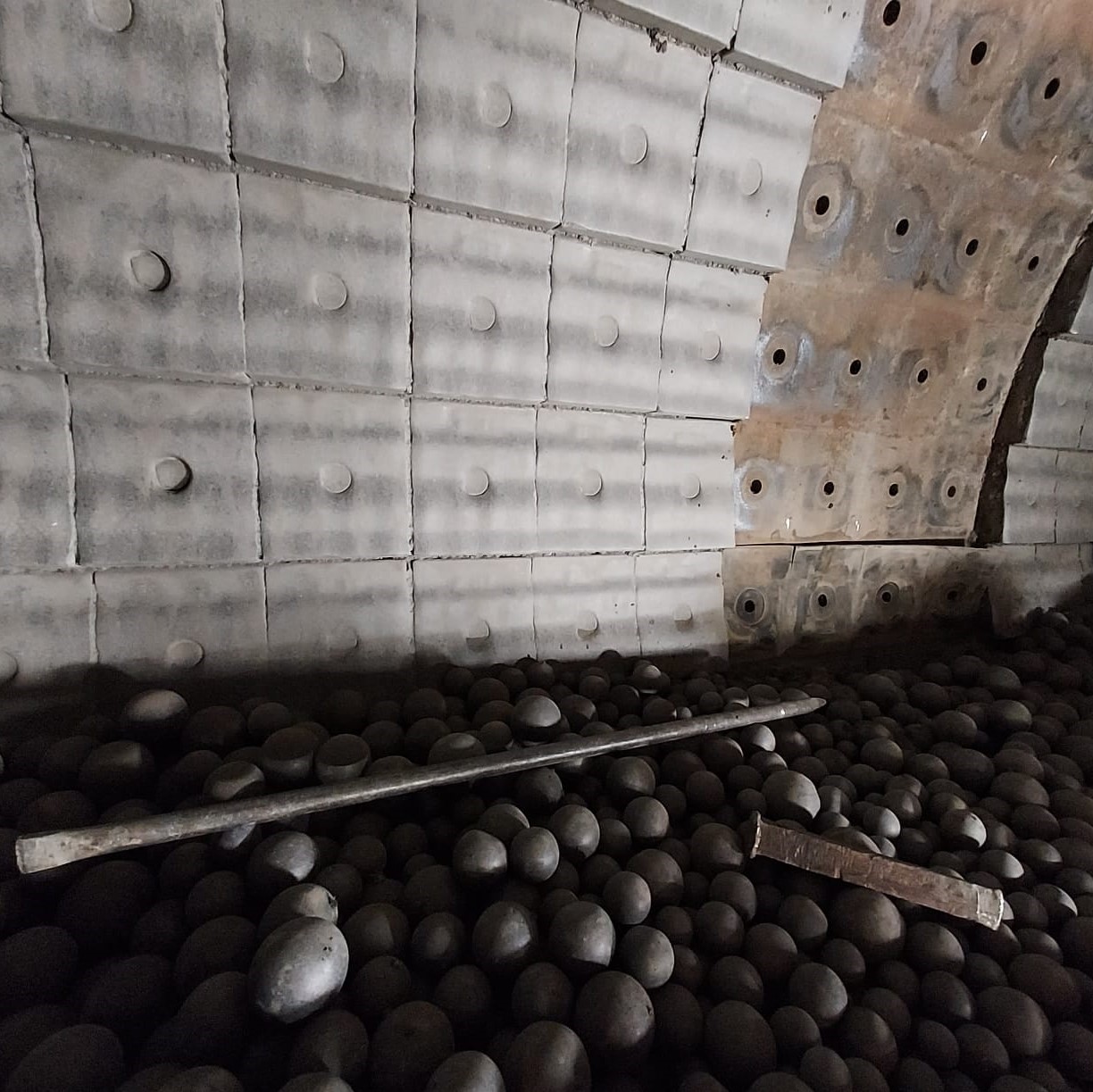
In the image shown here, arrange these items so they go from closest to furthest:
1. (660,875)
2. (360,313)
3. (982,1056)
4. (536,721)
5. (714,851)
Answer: (982,1056), (660,875), (714,851), (536,721), (360,313)

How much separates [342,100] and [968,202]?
2431mm

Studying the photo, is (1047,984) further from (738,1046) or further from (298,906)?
(298,906)

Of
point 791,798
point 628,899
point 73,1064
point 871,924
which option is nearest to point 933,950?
point 871,924

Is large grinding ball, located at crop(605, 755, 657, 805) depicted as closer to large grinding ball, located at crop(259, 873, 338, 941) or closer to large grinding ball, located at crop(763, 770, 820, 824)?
large grinding ball, located at crop(763, 770, 820, 824)

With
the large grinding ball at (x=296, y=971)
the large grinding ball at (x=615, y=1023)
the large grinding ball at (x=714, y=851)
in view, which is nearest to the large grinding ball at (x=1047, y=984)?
the large grinding ball at (x=714, y=851)

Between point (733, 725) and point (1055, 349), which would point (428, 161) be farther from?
point (1055, 349)

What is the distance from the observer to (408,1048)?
105cm

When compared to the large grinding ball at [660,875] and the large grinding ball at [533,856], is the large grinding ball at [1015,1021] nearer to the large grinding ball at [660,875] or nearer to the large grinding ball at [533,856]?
the large grinding ball at [660,875]

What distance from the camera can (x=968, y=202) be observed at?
2.77m

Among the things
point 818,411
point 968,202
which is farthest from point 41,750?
point 968,202

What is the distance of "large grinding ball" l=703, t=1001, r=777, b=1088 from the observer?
114cm

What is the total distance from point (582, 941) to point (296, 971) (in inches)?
18.9

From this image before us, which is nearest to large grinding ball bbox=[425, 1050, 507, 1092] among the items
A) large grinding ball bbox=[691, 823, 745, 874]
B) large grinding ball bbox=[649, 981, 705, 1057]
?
large grinding ball bbox=[649, 981, 705, 1057]

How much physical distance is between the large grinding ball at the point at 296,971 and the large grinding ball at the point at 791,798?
1063 mm
